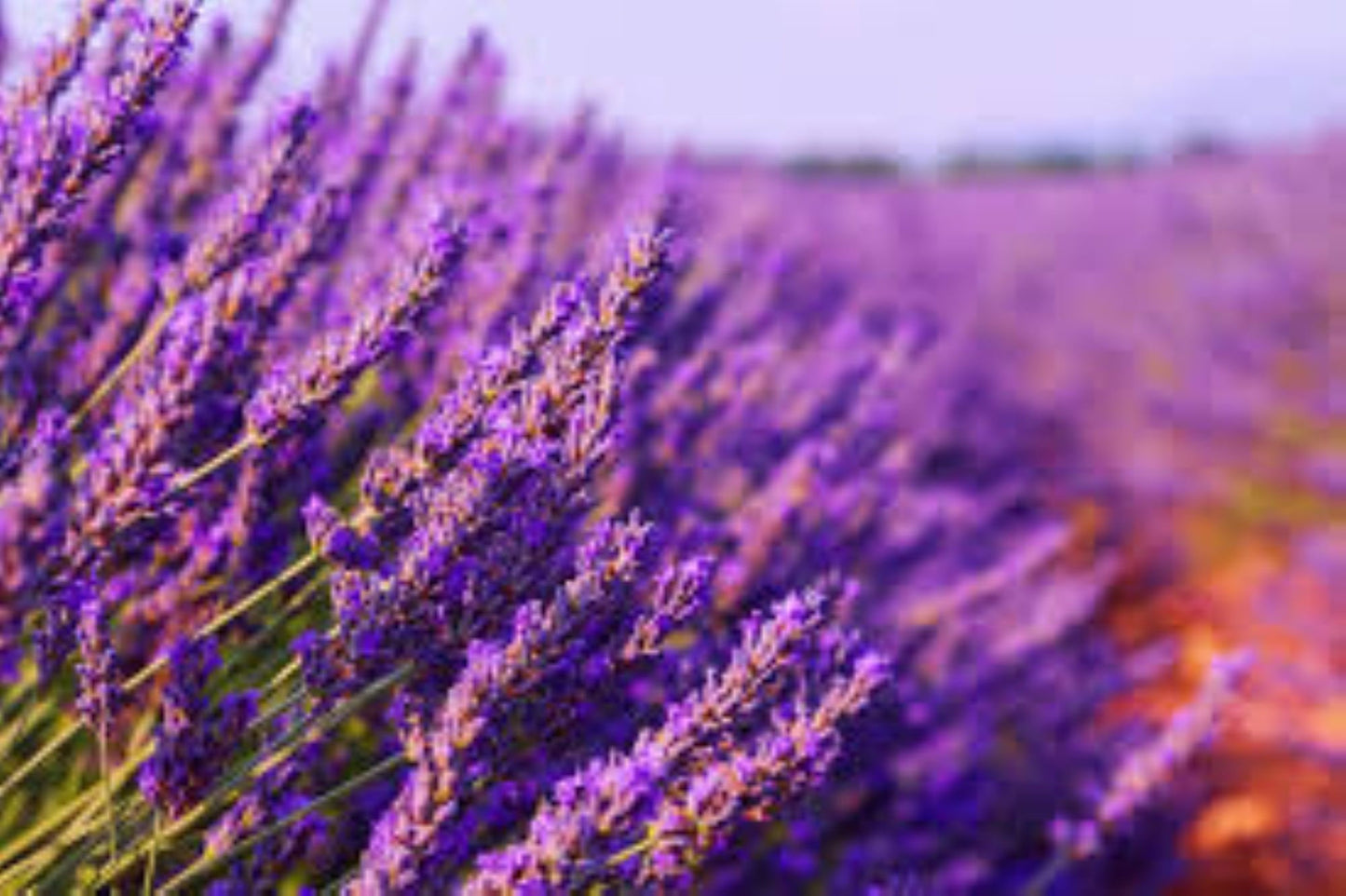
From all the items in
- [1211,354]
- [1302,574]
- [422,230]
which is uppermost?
[422,230]

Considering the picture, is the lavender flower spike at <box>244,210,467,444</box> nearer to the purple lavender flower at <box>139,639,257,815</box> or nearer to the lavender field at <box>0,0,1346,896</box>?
the lavender field at <box>0,0,1346,896</box>

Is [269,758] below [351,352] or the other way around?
below

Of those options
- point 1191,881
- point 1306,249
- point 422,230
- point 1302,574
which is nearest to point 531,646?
point 422,230

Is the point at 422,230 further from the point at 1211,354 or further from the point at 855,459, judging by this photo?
→ the point at 1211,354

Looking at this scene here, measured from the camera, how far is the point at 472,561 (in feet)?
3.59

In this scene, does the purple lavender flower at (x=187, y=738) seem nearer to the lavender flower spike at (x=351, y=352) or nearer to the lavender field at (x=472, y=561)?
the lavender field at (x=472, y=561)

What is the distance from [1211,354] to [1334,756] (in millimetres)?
4829

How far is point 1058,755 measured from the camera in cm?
289

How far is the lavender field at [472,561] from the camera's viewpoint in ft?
3.48

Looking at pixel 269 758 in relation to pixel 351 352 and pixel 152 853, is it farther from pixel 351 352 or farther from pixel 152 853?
pixel 351 352

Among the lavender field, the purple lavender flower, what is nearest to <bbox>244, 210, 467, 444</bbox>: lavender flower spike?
the lavender field

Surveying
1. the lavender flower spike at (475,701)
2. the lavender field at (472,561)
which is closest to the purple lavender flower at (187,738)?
the lavender field at (472,561)

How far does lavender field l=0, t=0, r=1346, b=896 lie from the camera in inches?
41.8

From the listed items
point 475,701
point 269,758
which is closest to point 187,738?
point 269,758
